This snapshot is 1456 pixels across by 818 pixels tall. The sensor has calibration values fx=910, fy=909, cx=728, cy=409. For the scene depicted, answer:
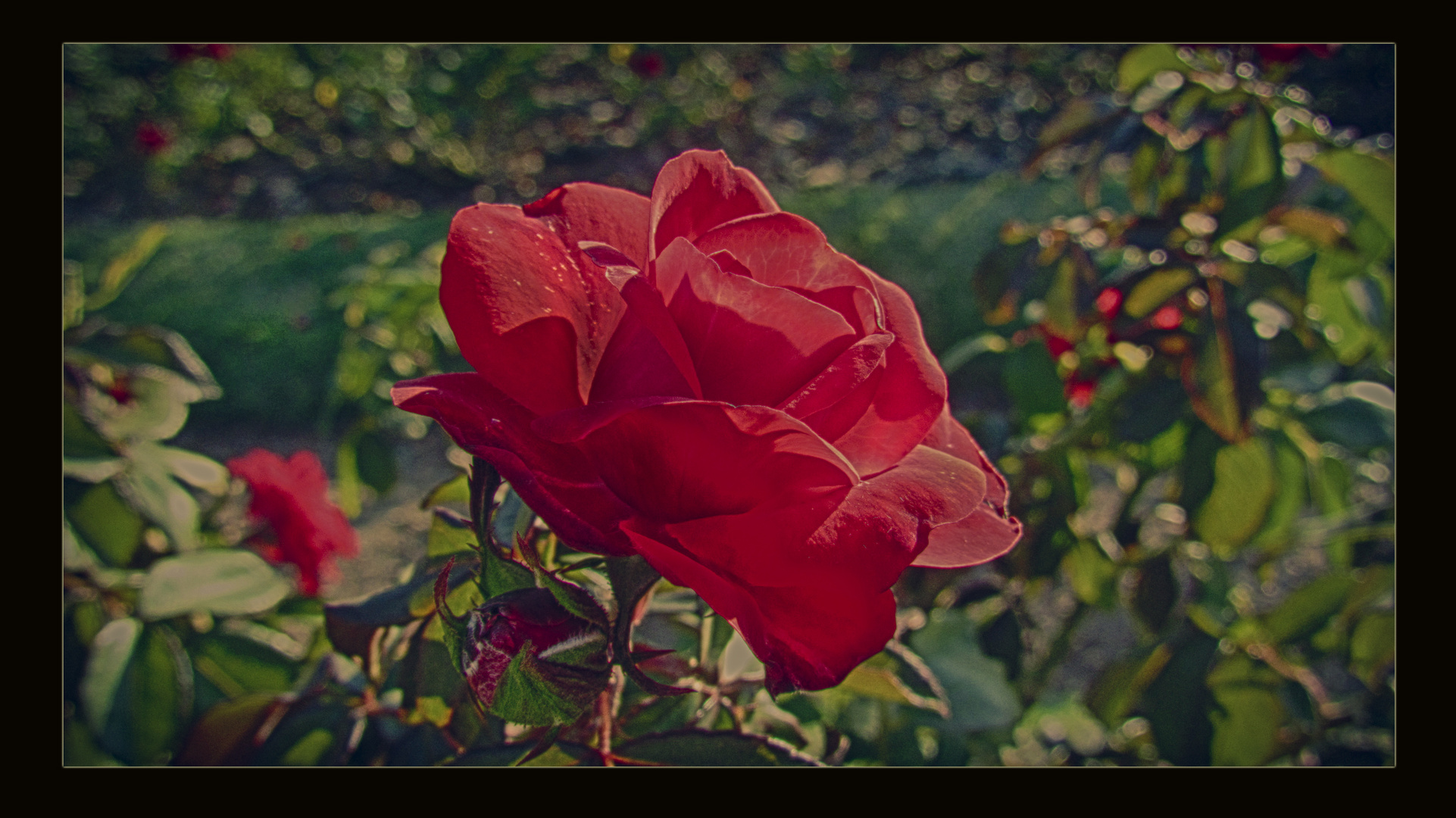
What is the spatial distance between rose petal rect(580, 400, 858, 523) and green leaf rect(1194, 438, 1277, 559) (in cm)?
55

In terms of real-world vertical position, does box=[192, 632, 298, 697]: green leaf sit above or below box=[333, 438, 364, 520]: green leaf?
above

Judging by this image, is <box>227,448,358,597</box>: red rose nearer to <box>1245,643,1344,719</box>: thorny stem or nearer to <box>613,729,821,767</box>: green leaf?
<box>613,729,821,767</box>: green leaf

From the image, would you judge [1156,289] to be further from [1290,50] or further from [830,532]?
[830,532]

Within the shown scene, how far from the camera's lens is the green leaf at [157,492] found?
625 millimetres

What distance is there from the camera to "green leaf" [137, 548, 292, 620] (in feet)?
1.92

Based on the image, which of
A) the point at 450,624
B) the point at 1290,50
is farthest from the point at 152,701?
the point at 1290,50

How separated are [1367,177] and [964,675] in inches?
18.5

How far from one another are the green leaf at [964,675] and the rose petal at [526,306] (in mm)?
457

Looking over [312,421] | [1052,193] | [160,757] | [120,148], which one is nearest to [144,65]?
[120,148]

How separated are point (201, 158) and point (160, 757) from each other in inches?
100

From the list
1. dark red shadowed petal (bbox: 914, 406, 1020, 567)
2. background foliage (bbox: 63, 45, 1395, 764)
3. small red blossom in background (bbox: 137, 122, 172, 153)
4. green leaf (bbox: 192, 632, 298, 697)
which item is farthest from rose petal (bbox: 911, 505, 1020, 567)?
small red blossom in background (bbox: 137, 122, 172, 153)

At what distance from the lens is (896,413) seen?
261mm

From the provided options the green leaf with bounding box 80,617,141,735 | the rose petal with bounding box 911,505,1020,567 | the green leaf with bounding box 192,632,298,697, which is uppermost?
the rose petal with bounding box 911,505,1020,567
